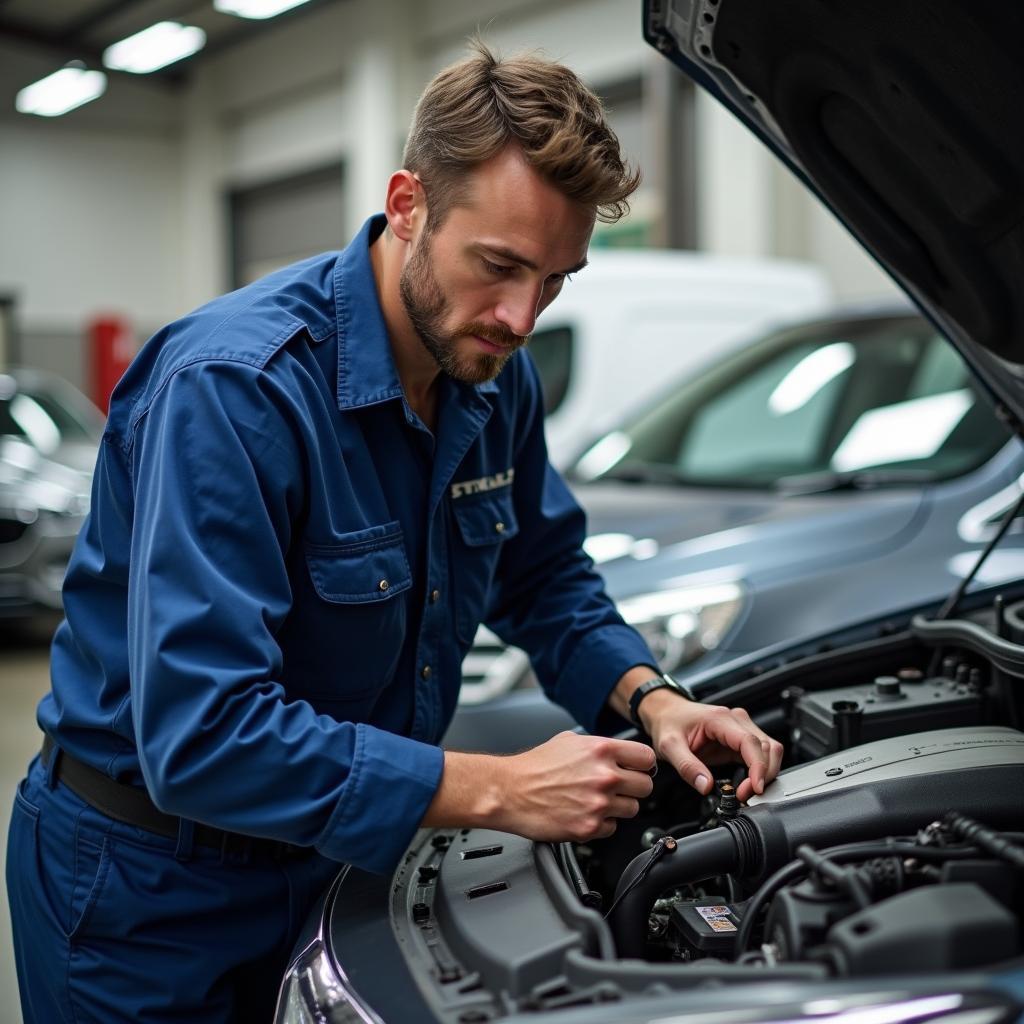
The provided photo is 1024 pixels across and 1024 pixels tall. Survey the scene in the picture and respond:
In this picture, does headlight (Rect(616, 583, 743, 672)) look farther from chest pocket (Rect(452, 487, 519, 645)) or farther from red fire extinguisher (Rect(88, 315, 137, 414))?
red fire extinguisher (Rect(88, 315, 137, 414))

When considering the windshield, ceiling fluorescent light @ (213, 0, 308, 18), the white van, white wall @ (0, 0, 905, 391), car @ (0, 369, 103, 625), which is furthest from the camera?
white wall @ (0, 0, 905, 391)

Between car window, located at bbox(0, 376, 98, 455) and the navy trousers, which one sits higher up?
car window, located at bbox(0, 376, 98, 455)

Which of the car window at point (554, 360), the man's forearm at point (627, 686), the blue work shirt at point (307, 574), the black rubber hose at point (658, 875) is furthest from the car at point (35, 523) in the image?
the black rubber hose at point (658, 875)

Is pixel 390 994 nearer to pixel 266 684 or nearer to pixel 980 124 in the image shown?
pixel 266 684

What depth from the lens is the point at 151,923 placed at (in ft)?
4.33

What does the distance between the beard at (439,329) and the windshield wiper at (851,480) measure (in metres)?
1.51

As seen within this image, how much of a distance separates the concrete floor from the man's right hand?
163cm

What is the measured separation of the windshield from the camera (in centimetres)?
282

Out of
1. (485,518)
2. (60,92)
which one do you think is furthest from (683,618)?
(60,92)

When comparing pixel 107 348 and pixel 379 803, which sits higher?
pixel 107 348

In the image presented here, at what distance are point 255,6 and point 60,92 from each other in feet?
11.5

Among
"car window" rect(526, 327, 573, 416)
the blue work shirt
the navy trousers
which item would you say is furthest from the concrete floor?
"car window" rect(526, 327, 573, 416)

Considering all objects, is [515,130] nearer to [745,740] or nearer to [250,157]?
[745,740]

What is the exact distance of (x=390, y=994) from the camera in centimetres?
104
